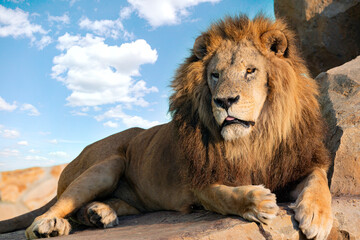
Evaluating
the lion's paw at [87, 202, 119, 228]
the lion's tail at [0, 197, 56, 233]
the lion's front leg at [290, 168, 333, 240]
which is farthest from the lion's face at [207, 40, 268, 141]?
the lion's tail at [0, 197, 56, 233]

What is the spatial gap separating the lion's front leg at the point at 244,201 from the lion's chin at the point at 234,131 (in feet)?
1.35

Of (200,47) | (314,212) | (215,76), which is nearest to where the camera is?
(314,212)

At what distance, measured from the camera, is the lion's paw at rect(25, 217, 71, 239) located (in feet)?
11.2

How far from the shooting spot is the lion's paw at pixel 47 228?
3420 millimetres

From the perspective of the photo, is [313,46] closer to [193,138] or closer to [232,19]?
[232,19]

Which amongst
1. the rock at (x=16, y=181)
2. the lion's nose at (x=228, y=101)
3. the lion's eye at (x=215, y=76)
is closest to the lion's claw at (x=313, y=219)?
the lion's nose at (x=228, y=101)

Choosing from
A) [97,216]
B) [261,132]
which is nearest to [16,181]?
[97,216]

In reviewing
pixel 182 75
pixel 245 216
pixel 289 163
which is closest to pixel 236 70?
pixel 182 75

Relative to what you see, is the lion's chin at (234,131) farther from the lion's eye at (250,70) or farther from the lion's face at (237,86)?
the lion's eye at (250,70)

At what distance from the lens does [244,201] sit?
283 centimetres

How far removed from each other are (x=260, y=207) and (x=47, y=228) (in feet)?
6.43

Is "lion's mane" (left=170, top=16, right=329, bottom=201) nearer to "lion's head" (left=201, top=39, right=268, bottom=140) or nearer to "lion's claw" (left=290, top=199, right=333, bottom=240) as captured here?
"lion's head" (left=201, top=39, right=268, bottom=140)

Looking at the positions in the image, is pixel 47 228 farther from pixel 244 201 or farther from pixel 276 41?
pixel 276 41

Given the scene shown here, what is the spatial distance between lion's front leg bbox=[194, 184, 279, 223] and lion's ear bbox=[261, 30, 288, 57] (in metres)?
1.34
